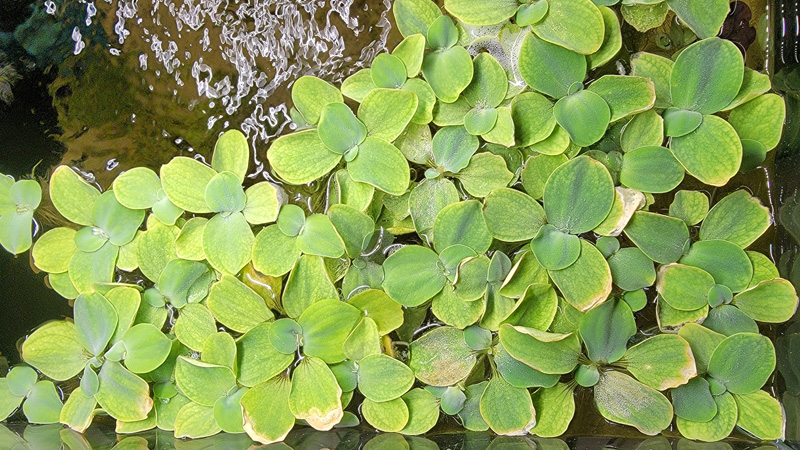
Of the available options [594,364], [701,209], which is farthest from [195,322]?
[701,209]

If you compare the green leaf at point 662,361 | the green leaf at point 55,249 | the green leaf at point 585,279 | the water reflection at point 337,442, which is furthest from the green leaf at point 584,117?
the green leaf at point 55,249

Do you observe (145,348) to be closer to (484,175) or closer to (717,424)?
(484,175)

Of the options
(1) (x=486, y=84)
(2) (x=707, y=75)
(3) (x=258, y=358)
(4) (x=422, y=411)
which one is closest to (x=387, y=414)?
(4) (x=422, y=411)

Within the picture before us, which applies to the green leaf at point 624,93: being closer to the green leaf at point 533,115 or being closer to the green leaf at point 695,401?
the green leaf at point 533,115

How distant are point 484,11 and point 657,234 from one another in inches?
10.9

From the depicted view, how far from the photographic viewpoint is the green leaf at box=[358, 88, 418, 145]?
572mm

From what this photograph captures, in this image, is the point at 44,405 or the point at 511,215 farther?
the point at 44,405

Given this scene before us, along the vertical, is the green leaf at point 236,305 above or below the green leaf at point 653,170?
below

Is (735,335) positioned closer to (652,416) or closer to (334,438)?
(652,416)

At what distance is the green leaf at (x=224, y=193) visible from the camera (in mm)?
600

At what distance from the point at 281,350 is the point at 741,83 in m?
0.52

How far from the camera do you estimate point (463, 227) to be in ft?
1.90

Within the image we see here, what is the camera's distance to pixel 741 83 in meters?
0.55

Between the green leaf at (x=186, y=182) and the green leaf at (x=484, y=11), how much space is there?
31cm
